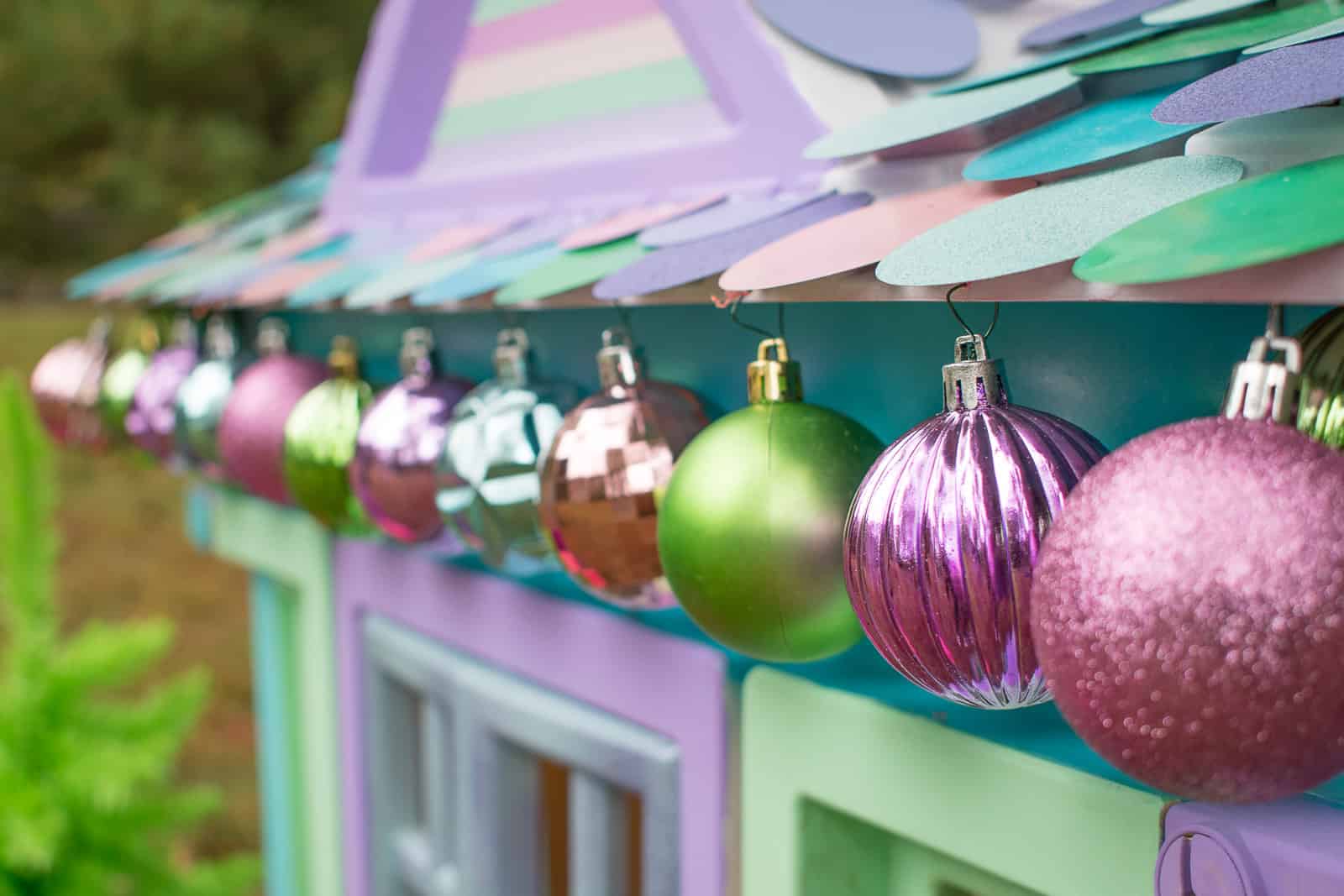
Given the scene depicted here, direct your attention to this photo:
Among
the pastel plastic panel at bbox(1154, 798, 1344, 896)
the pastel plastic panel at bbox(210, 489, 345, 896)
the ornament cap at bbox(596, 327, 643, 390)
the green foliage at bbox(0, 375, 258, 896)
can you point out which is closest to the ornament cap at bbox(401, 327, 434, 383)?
the ornament cap at bbox(596, 327, 643, 390)

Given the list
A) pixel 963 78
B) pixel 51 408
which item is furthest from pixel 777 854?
pixel 51 408

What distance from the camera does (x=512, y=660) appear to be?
1017 millimetres

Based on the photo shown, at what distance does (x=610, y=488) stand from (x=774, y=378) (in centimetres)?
11

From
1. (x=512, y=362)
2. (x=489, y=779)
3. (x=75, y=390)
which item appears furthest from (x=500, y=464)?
(x=75, y=390)

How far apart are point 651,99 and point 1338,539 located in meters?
0.61

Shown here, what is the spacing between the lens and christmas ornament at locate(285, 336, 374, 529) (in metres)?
0.93

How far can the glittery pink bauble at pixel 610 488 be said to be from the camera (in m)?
0.63

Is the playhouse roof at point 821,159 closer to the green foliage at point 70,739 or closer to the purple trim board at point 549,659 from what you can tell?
the purple trim board at point 549,659

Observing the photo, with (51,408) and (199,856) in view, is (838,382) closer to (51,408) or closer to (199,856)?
(51,408)

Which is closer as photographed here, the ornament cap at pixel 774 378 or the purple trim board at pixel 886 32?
the ornament cap at pixel 774 378

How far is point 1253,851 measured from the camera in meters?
0.48

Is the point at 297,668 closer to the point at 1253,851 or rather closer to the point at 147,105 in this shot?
the point at 1253,851

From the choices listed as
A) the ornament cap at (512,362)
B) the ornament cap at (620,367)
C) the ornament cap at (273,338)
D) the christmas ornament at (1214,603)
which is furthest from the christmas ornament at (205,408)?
the christmas ornament at (1214,603)

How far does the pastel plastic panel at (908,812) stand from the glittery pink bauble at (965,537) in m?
A: 0.15
